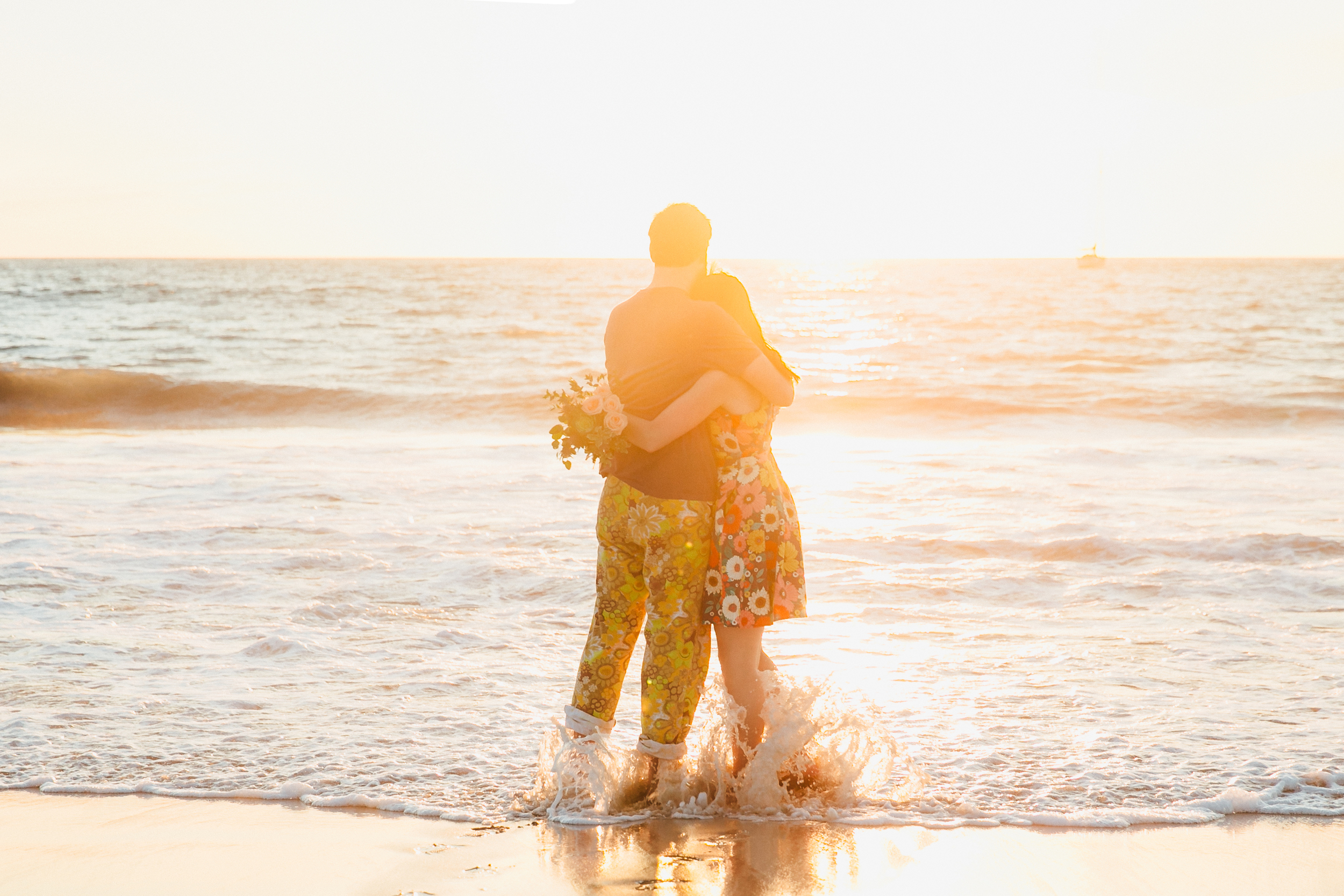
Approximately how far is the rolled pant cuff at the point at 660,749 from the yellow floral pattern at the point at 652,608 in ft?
0.04

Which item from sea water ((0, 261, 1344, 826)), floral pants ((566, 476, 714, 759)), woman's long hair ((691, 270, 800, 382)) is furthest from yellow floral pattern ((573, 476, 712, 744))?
woman's long hair ((691, 270, 800, 382))

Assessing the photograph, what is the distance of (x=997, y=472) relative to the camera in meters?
10.5

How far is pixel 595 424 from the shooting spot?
10.6ft

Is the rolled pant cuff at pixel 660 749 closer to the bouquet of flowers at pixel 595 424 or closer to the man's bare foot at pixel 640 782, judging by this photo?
the man's bare foot at pixel 640 782

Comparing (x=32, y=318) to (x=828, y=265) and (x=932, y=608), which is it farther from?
(x=828, y=265)

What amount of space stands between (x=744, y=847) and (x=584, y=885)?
0.50 m

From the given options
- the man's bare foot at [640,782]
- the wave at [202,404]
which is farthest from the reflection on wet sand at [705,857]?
the wave at [202,404]

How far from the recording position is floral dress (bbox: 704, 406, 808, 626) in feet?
10.6

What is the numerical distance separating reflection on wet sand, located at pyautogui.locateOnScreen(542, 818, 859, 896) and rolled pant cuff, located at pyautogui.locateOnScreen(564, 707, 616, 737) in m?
0.28

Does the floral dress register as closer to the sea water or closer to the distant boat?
the sea water

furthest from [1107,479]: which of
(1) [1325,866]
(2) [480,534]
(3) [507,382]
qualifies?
(3) [507,382]

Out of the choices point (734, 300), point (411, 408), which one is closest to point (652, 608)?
point (734, 300)

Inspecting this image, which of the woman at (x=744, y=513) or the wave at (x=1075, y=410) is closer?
the woman at (x=744, y=513)

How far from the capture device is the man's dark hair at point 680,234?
10.5 feet
